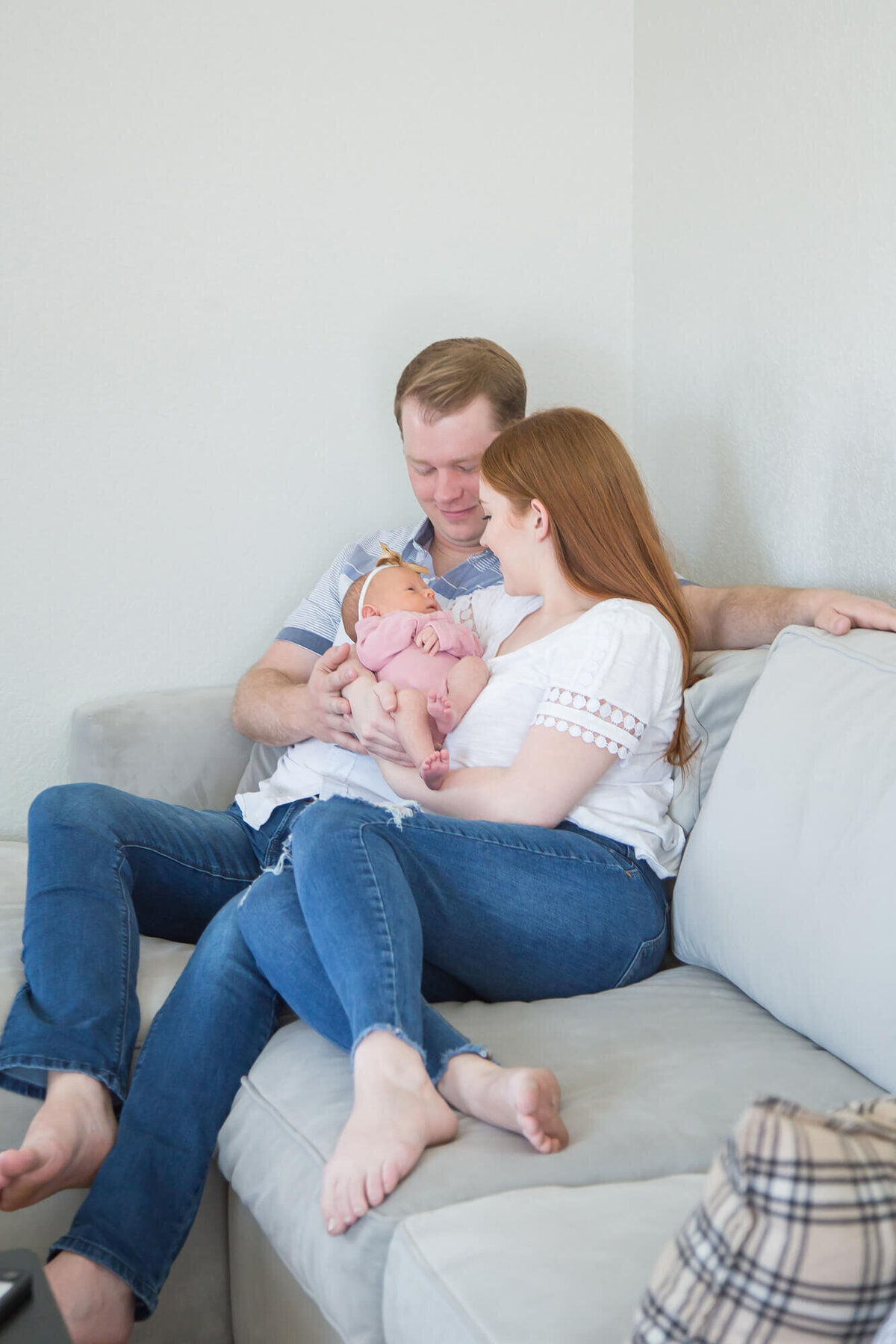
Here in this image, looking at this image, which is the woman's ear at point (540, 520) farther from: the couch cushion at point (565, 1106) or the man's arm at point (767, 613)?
the couch cushion at point (565, 1106)

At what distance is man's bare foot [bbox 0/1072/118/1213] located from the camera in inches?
42.2

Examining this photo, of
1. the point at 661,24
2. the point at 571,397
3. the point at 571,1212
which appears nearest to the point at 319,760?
the point at 571,1212

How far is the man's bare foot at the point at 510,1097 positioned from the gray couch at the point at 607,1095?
2 centimetres

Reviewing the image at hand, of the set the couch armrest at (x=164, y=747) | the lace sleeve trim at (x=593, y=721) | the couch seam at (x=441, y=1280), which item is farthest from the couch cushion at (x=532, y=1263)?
the couch armrest at (x=164, y=747)

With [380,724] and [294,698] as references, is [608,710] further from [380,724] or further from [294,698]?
[294,698]

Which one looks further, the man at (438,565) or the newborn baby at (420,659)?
the man at (438,565)

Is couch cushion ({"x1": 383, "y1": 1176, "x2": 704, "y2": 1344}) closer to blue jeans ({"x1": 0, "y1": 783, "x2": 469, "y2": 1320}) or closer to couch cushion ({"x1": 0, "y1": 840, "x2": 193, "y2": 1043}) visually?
blue jeans ({"x1": 0, "y1": 783, "x2": 469, "y2": 1320})

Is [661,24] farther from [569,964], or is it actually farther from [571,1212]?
[571,1212]

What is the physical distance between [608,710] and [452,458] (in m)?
0.74

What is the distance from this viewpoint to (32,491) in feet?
6.81

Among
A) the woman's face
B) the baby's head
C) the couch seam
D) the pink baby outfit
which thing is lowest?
the couch seam

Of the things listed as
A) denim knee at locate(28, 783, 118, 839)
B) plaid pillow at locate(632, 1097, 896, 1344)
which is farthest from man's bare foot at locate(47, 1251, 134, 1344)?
plaid pillow at locate(632, 1097, 896, 1344)

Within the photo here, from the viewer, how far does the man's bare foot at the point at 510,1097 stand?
961 mm

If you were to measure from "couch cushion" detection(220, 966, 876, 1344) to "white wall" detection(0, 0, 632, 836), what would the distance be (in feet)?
3.82
